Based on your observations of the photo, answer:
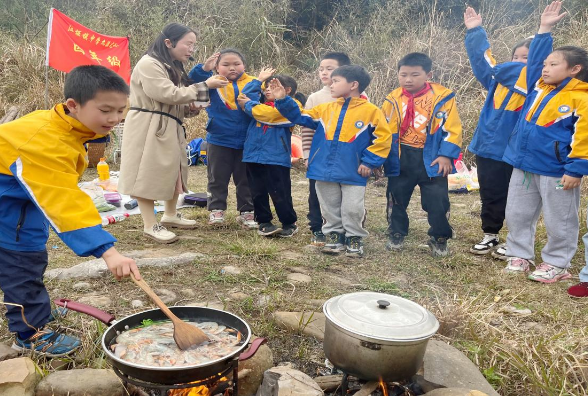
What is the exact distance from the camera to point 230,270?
12.5 feet

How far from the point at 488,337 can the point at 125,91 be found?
7.81ft

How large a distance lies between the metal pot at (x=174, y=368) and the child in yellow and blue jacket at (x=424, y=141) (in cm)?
260

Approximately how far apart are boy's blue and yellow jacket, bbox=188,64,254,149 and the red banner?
14.9 ft

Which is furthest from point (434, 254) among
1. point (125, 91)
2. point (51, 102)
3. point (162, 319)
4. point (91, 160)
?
point (51, 102)

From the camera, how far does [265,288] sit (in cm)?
348

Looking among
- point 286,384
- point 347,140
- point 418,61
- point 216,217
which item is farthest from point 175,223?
point 286,384

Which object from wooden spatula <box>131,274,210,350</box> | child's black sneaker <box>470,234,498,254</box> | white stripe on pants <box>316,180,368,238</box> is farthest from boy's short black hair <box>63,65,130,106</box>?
child's black sneaker <box>470,234,498,254</box>

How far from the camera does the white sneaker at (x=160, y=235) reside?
4562 mm

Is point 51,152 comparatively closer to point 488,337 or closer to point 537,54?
point 488,337

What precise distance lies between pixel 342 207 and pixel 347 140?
2.01 ft

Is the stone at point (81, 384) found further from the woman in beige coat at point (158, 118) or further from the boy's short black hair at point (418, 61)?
the boy's short black hair at point (418, 61)

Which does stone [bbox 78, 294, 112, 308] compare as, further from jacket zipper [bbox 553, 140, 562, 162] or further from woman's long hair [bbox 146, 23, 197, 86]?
jacket zipper [bbox 553, 140, 562, 162]

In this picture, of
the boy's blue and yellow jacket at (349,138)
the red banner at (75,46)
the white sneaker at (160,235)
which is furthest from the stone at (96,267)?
the red banner at (75,46)

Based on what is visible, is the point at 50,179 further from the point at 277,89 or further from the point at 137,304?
the point at 277,89
